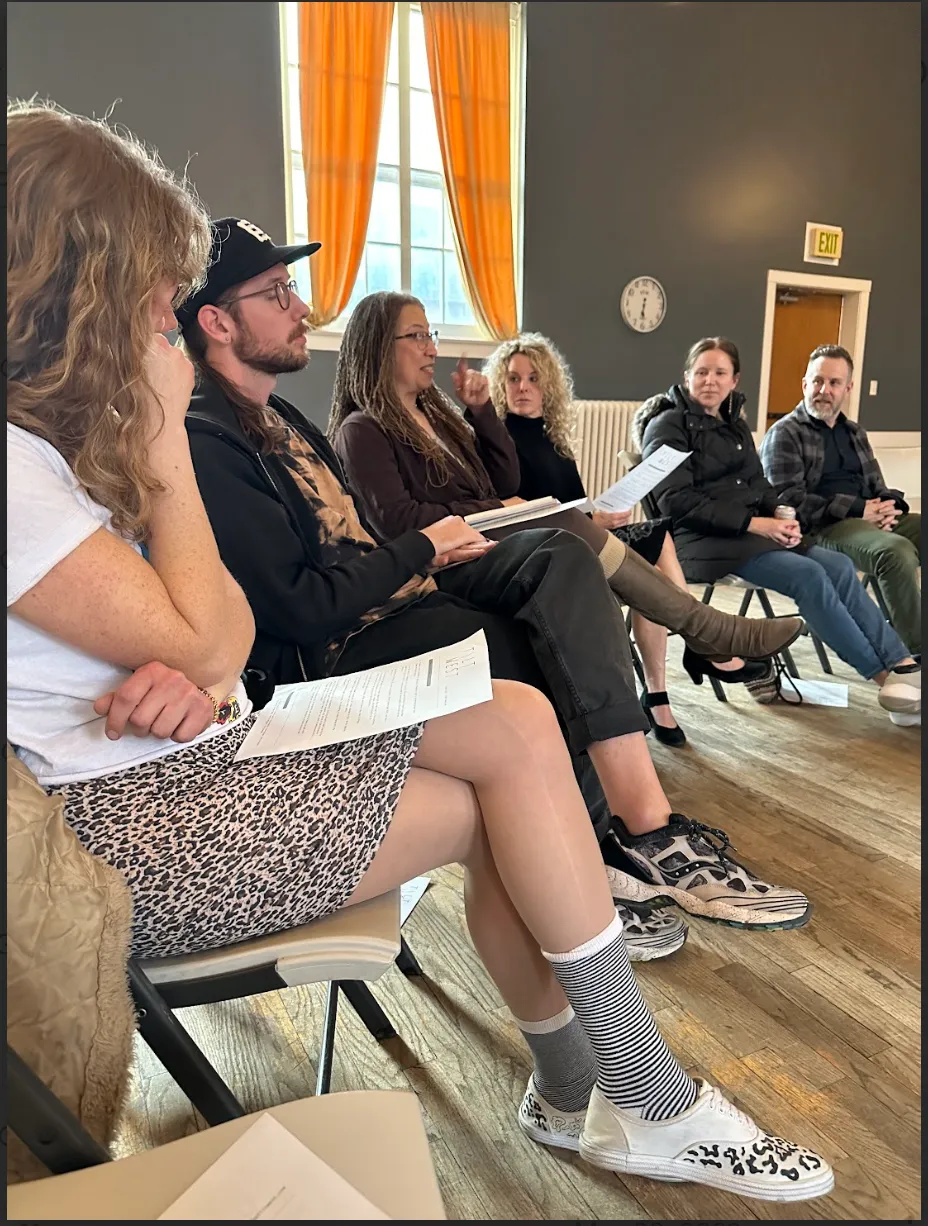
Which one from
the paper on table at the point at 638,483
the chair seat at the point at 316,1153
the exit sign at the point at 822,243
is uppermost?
the exit sign at the point at 822,243

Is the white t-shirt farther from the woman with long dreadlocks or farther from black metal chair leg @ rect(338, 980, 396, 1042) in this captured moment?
the woman with long dreadlocks

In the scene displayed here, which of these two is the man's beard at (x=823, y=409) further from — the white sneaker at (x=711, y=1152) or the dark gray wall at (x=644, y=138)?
the white sneaker at (x=711, y=1152)

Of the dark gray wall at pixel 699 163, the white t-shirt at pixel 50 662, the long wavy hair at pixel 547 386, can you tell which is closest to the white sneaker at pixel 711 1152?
the white t-shirt at pixel 50 662

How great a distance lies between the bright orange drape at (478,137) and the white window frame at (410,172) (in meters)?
0.08

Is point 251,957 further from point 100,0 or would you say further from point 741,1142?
point 100,0

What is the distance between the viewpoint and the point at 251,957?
0.79 metres

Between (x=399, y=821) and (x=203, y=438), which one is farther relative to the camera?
(x=203, y=438)

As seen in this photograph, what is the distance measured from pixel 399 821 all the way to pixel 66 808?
338 millimetres

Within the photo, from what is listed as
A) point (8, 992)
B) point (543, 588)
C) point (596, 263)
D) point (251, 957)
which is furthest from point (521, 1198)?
point (596, 263)

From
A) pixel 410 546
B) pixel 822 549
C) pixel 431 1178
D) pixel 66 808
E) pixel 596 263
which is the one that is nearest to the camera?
pixel 431 1178

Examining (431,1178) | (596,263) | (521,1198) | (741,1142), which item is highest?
(596,263)

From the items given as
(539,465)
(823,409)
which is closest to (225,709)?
(539,465)

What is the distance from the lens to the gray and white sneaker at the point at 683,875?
144 centimetres

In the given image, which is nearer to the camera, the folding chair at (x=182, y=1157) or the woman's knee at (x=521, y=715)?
the folding chair at (x=182, y=1157)
